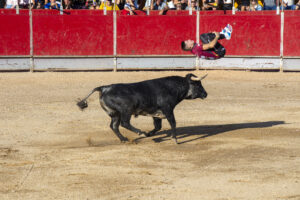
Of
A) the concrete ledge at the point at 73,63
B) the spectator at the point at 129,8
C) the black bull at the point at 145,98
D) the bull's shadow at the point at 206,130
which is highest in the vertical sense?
the spectator at the point at 129,8

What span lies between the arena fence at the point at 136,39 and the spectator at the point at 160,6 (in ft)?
0.79

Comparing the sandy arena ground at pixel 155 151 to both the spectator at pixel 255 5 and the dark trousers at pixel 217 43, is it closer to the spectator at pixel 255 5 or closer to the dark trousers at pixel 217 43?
the dark trousers at pixel 217 43

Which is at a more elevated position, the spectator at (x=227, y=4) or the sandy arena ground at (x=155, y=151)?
the spectator at (x=227, y=4)

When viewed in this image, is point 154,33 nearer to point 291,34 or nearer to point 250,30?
point 250,30

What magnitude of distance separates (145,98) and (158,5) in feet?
40.9

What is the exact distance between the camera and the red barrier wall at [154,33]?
22.0 metres

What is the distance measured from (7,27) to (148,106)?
484 inches

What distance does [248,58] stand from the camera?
22125 mm

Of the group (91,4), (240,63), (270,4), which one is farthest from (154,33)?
(270,4)

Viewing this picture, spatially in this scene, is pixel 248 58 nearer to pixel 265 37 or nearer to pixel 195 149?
pixel 265 37

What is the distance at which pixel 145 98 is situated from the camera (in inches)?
415

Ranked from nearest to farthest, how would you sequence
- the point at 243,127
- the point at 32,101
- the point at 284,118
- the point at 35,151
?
the point at 35,151 < the point at 243,127 < the point at 284,118 < the point at 32,101

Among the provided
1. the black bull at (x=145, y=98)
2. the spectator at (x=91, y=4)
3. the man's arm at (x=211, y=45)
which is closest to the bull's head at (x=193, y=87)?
the black bull at (x=145, y=98)

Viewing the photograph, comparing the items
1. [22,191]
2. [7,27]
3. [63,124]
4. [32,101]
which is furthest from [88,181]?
[7,27]
